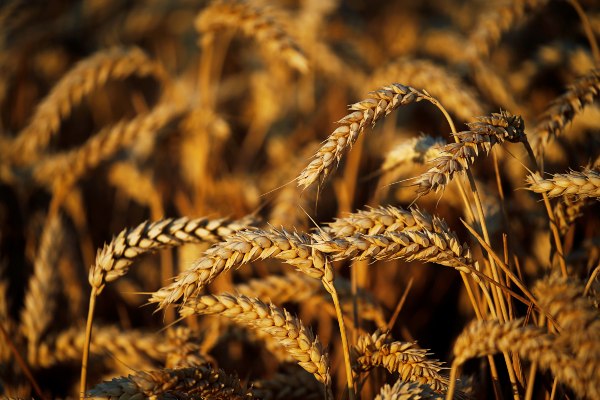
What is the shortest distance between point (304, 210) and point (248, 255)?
35 centimetres

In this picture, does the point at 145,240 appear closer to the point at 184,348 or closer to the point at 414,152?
the point at 184,348

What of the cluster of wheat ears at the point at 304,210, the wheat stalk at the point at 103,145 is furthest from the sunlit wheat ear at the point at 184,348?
the wheat stalk at the point at 103,145

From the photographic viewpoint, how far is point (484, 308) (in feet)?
5.07

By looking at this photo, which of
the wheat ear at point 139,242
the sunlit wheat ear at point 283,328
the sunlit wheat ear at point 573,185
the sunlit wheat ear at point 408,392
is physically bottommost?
the sunlit wheat ear at point 408,392

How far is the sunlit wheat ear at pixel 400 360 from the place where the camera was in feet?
4.10

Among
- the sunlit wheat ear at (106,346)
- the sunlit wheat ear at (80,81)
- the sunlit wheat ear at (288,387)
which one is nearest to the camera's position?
the sunlit wheat ear at (288,387)

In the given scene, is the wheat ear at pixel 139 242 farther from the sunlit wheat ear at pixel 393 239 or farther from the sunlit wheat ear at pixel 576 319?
the sunlit wheat ear at pixel 576 319

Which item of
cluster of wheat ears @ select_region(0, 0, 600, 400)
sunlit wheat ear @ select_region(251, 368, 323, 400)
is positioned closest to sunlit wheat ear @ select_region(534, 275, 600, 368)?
cluster of wheat ears @ select_region(0, 0, 600, 400)

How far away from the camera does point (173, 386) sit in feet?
4.06

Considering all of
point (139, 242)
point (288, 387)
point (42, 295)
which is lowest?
point (288, 387)

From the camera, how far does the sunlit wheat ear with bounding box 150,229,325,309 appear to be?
1.14 m

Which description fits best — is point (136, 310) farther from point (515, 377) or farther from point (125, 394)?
point (515, 377)

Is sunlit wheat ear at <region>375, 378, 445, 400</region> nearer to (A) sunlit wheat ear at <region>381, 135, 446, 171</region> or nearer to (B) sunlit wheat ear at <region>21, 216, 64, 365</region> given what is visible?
(A) sunlit wheat ear at <region>381, 135, 446, 171</region>

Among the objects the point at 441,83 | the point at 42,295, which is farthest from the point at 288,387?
the point at 441,83
